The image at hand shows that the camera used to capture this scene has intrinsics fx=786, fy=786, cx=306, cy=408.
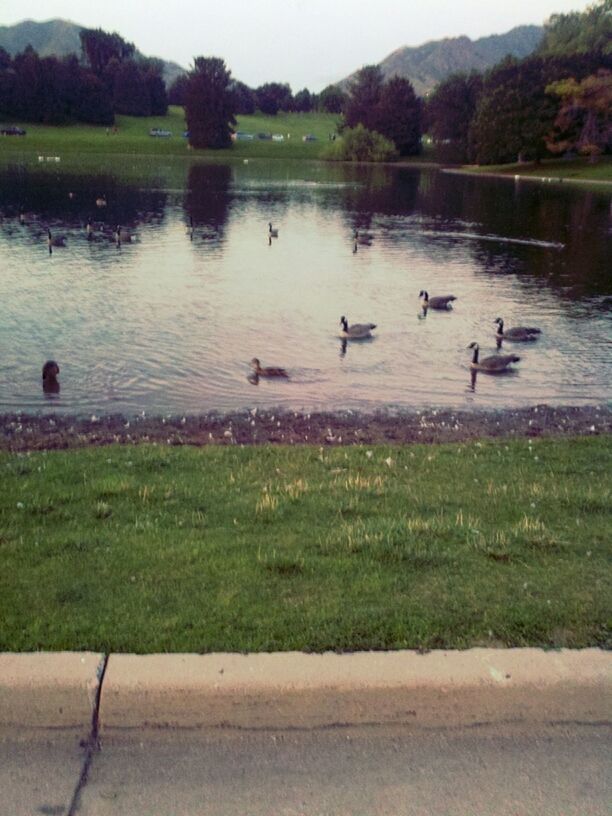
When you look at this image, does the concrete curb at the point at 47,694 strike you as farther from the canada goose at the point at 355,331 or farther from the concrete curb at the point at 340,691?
the canada goose at the point at 355,331

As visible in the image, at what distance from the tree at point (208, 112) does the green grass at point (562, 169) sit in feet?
181

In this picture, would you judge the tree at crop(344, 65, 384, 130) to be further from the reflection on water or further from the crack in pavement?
the crack in pavement

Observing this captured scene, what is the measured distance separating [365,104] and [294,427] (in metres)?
152

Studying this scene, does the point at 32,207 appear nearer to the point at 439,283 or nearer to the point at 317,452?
the point at 439,283

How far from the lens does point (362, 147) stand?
439 ft

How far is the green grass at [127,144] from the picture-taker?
127500mm

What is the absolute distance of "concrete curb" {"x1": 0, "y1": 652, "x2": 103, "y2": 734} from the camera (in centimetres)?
409

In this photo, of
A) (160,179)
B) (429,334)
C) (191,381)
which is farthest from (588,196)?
(191,381)

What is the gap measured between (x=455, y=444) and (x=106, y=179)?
75.7 metres

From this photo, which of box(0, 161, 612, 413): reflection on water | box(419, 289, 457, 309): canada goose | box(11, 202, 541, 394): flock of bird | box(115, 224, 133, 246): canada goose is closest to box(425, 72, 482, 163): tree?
box(0, 161, 612, 413): reflection on water

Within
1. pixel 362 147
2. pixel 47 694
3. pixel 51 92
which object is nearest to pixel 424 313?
pixel 47 694

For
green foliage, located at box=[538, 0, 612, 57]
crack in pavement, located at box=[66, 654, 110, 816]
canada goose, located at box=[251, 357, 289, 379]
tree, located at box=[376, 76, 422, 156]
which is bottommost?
canada goose, located at box=[251, 357, 289, 379]

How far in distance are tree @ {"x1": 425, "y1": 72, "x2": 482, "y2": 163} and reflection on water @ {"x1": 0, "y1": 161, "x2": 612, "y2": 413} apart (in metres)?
88.3

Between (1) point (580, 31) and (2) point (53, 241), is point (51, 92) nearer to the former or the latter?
(1) point (580, 31)
